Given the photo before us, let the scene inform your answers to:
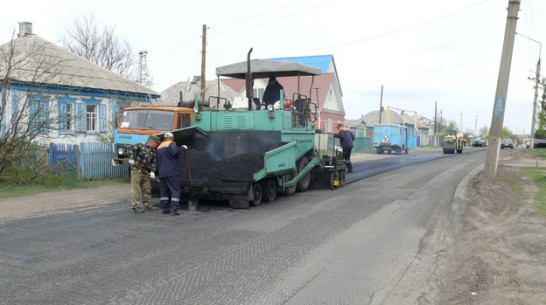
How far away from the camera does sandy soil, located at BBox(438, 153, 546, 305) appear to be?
5.12 meters

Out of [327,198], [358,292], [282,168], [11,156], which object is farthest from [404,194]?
[11,156]

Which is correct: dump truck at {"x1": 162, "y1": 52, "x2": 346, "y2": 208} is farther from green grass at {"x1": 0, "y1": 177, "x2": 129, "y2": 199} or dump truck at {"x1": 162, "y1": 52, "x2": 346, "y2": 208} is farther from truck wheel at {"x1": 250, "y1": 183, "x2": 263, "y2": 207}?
green grass at {"x1": 0, "y1": 177, "x2": 129, "y2": 199}

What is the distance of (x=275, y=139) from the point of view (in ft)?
37.6

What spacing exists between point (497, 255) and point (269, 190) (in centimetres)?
570

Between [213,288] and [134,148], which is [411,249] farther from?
[134,148]

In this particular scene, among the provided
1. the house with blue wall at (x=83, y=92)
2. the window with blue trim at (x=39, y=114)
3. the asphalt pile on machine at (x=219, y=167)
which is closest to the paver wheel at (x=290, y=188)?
the asphalt pile on machine at (x=219, y=167)

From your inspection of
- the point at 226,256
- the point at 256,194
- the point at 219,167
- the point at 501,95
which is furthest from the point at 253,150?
the point at 501,95

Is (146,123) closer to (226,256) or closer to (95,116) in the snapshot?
(226,256)

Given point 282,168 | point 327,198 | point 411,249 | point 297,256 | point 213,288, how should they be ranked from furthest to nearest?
point 327,198 < point 282,168 < point 411,249 < point 297,256 < point 213,288

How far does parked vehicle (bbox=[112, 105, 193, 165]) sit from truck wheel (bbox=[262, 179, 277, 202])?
376cm

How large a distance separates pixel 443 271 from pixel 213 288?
9.25 feet

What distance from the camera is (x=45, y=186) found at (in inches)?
525

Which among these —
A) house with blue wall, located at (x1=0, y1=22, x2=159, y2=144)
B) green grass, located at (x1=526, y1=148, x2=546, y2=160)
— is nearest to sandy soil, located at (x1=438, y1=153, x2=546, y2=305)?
house with blue wall, located at (x1=0, y1=22, x2=159, y2=144)

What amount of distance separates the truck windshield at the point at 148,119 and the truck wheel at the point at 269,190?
3972 millimetres
